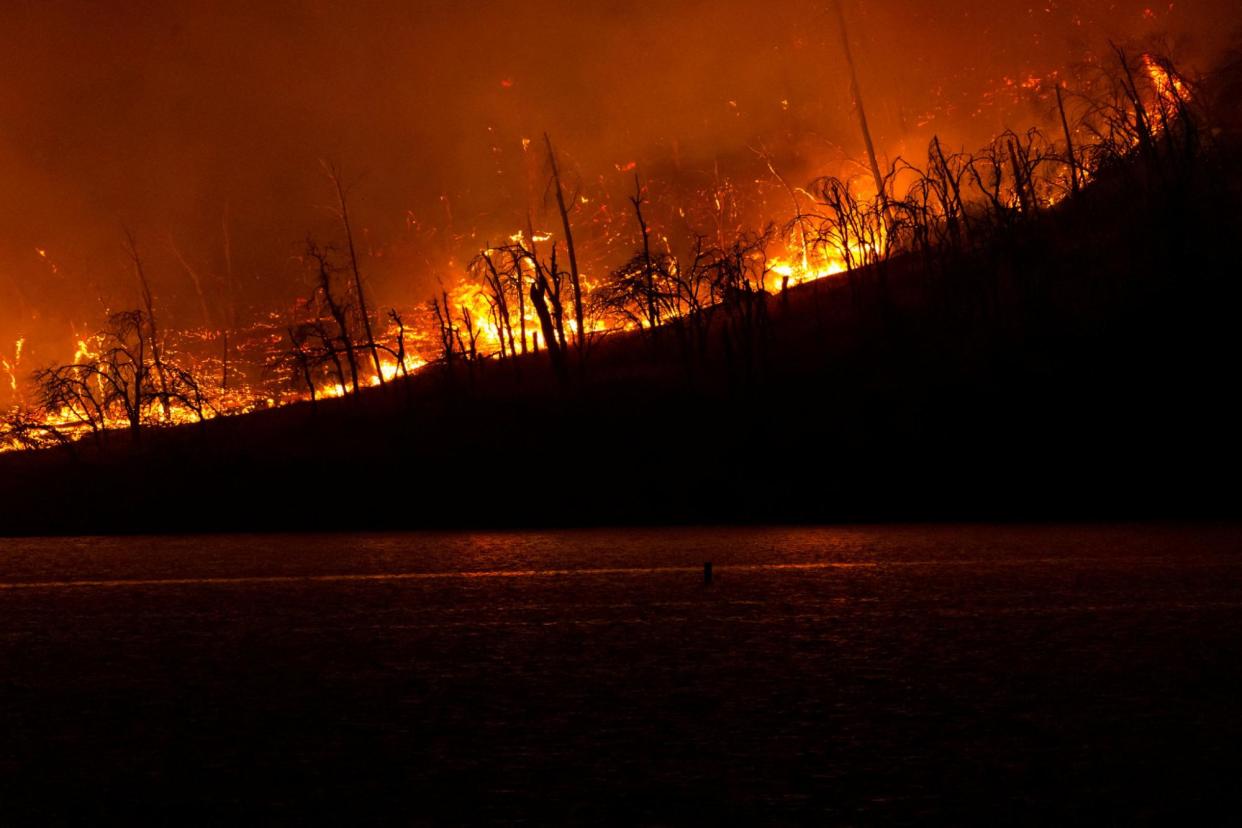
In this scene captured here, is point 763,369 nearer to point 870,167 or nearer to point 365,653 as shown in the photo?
point 365,653

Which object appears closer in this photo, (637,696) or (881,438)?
(637,696)

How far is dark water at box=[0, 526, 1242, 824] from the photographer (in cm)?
409

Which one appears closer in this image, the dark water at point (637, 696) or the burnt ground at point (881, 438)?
the dark water at point (637, 696)

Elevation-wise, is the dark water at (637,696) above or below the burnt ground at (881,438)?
below

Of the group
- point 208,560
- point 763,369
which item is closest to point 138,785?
point 208,560

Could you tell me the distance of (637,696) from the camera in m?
5.64

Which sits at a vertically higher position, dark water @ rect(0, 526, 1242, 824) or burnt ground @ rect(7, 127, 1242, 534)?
burnt ground @ rect(7, 127, 1242, 534)

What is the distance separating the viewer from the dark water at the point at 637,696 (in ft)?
13.4

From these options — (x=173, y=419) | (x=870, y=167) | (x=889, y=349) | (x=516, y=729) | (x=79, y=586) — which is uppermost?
(x=870, y=167)

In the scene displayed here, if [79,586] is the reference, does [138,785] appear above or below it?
below

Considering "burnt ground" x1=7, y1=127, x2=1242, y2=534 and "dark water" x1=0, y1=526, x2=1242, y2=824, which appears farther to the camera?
"burnt ground" x1=7, y1=127, x2=1242, y2=534

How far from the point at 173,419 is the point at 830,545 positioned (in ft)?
143

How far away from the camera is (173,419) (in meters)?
51.6

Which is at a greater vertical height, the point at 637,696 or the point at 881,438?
the point at 881,438
